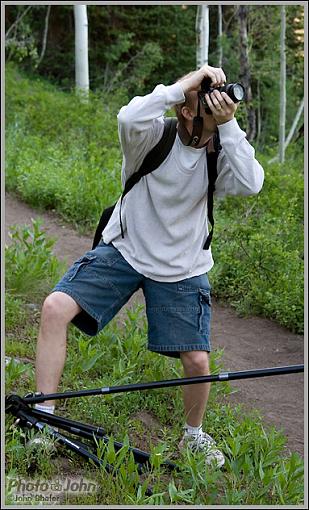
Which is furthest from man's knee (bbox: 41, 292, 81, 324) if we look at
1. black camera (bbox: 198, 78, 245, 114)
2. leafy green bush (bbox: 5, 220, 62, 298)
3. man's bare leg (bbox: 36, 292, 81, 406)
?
leafy green bush (bbox: 5, 220, 62, 298)

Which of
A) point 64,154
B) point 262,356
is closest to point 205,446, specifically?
point 262,356

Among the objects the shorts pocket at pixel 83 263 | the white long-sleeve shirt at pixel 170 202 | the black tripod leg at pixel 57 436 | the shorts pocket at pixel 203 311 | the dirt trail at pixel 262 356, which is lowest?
the dirt trail at pixel 262 356

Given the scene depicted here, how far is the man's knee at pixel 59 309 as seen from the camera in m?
3.25

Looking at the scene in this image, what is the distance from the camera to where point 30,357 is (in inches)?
173

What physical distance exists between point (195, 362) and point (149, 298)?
338 mm

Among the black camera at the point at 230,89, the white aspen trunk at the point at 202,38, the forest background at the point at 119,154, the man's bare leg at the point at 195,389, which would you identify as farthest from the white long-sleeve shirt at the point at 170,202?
the white aspen trunk at the point at 202,38

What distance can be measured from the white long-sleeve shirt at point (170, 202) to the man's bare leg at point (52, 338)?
34 centimetres

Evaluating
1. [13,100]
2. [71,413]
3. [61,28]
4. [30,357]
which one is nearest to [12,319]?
[30,357]

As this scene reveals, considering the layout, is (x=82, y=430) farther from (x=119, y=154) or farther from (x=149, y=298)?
(x=119, y=154)

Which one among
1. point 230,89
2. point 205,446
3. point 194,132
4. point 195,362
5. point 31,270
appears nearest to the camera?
point 230,89

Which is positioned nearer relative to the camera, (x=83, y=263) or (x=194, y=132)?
(x=194, y=132)

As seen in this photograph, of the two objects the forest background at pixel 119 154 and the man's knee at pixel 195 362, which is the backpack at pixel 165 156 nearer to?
the man's knee at pixel 195 362

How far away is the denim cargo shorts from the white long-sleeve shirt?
50mm

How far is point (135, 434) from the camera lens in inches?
151
